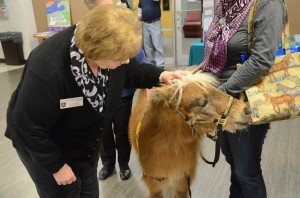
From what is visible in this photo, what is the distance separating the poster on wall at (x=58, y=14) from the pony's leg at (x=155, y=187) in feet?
17.2

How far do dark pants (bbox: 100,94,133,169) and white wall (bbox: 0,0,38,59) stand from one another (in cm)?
539

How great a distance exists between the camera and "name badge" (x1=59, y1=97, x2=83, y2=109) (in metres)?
1.17

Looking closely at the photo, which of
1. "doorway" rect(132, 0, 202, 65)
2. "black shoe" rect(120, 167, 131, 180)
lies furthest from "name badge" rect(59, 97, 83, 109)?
"doorway" rect(132, 0, 202, 65)

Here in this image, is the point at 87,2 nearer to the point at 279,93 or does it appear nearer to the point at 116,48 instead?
the point at 116,48

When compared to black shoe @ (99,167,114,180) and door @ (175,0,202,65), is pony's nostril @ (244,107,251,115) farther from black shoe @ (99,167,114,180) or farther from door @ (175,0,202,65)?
door @ (175,0,202,65)

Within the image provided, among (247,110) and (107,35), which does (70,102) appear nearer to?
(107,35)

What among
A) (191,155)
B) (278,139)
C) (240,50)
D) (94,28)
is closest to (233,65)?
(240,50)

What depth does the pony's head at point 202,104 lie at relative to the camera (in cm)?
150

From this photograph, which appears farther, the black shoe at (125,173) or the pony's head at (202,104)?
the black shoe at (125,173)

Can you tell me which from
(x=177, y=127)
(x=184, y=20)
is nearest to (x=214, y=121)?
(x=177, y=127)

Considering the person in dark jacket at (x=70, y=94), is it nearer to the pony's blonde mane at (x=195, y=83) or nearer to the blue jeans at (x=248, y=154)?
the pony's blonde mane at (x=195, y=83)

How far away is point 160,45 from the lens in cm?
603

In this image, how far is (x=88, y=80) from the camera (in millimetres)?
1192

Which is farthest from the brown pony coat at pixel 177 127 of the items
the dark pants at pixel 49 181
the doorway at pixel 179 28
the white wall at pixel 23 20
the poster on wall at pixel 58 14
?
the white wall at pixel 23 20
